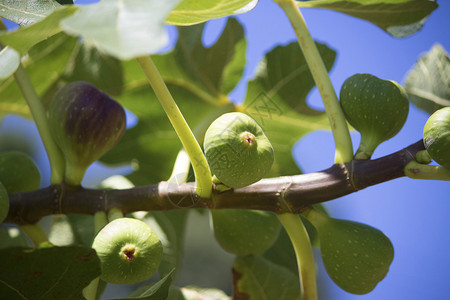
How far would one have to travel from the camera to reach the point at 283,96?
1194 millimetres

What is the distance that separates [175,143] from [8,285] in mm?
635

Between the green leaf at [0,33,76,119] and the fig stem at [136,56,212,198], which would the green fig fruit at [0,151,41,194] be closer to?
the green leaf at [0,33,76,119]

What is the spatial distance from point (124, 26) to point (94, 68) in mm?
807

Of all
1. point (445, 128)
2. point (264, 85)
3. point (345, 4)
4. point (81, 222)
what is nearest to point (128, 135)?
point (81, 222)

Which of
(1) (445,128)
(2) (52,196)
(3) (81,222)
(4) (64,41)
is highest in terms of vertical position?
(1) (445,128)

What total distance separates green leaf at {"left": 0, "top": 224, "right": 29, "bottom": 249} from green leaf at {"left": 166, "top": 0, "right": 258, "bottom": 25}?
560 millimetres

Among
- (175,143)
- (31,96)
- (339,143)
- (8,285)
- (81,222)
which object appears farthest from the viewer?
(175,143)

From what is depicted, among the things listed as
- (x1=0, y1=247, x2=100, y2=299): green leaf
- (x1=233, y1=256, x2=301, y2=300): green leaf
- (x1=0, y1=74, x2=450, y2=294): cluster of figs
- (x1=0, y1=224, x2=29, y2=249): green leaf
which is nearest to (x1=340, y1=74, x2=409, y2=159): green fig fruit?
(x1=0, y1=74, x2=450, y2=294): cluster of figs

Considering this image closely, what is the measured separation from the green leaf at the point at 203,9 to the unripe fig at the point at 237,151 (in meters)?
0.17

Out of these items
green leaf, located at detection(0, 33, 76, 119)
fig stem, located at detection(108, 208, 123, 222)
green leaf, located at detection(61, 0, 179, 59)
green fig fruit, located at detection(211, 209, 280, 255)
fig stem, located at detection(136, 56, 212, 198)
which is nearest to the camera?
green leaf, located at detection(61, 0, 179, 59)

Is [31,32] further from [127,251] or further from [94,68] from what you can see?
[94,68]

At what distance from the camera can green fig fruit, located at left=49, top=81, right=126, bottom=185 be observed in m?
0.85

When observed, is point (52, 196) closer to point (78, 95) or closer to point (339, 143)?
point (78, 95)

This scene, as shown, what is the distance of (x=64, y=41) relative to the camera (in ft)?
3.81
